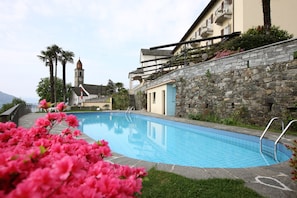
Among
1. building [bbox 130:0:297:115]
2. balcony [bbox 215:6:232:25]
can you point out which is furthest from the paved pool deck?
balcony [bbox 215:6:232:25]

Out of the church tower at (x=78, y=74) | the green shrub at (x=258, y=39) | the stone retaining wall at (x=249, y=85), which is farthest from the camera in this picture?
the church tower at (x=78, y=74)

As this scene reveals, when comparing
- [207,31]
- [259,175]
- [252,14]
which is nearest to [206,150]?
[259,175]

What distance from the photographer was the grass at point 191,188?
231 cm

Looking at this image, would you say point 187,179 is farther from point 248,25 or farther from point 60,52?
point 60,52

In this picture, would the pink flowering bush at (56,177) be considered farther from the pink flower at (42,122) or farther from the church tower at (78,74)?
the church tower at (78,74)

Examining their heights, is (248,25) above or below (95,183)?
above

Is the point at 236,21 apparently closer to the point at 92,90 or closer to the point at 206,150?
the point at 206,150

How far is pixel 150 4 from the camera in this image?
539 inches

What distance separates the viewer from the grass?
2311 millimetres

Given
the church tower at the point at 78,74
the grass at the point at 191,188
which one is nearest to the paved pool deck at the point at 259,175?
the grass at the point at 191,188

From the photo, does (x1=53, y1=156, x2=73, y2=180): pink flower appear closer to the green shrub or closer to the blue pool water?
the blue pool water

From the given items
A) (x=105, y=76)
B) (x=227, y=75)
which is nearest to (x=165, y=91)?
(x=227, y=75)

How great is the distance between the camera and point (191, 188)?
8.07 ft

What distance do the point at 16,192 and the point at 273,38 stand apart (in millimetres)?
12159
